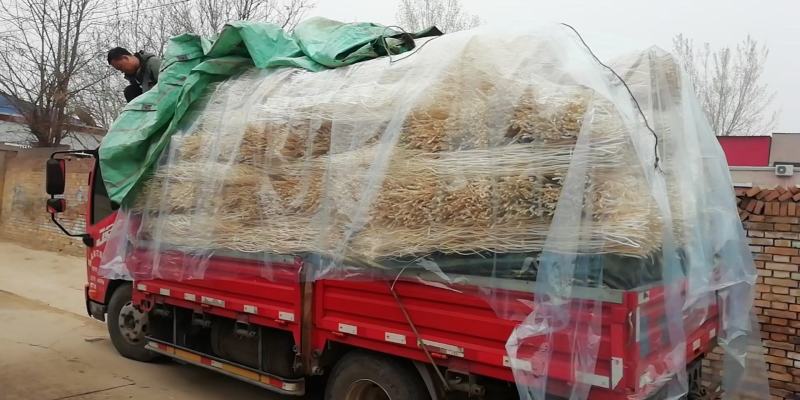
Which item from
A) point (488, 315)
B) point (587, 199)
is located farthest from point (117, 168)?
point (587, 199)

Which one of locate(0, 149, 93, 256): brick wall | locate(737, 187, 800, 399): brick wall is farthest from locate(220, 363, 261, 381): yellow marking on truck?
locate(0, 149, 93, 256): brick wall

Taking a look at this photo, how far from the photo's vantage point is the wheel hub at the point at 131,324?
5930 mm

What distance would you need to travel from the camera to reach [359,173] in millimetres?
3703

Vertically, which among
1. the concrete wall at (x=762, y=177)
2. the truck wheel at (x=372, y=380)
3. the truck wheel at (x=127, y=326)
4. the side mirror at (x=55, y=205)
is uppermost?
the concrete wall at (x=762, y=177)

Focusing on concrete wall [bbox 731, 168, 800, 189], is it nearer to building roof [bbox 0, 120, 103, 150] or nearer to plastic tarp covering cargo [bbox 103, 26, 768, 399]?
plastic tarp covering cargo [bbox 103, 26, 768, 399]

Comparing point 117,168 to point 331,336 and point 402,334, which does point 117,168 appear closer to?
point 331,336

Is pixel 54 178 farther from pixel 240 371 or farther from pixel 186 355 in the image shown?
pixel 240 371

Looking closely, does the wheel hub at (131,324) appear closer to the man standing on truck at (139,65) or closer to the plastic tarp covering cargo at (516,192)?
the plastic tarp covering cargo at (516,192)

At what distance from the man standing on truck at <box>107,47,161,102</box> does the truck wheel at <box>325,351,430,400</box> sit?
389 centimetres

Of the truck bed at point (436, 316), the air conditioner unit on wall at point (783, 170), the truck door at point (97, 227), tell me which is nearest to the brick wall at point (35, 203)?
the truck door at point (97, 227)

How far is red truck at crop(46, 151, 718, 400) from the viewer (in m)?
2.89

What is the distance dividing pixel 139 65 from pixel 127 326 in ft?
8.65

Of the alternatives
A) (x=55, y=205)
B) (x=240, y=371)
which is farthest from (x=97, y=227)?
(x=240, y=371)

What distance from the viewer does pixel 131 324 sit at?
19.8 ft
